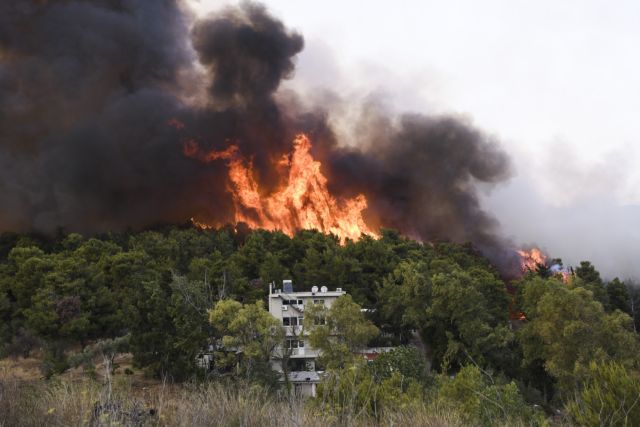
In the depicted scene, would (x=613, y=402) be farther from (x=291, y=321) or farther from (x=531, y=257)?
(x=531, y=257)

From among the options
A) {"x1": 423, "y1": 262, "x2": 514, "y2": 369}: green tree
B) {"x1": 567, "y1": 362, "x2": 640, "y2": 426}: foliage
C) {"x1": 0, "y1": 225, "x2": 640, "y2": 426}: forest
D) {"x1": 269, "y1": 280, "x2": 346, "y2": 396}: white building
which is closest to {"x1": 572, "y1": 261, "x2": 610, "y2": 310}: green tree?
{"x1": 0, "y1": 225, "x2": 640, "y2": 426}: forest

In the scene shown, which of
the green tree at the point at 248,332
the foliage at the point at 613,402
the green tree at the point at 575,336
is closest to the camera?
the foliage at the point at 613,402

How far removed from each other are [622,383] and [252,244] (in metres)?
44.8

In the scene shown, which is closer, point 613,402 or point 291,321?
point 613,402

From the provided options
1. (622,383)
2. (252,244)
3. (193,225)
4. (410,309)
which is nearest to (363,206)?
(193,225)

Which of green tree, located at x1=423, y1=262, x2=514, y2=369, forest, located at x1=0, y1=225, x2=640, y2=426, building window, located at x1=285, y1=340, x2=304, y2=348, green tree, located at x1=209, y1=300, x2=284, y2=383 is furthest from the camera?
building window, located at x1=285, y1=340, x2=304, y2=348

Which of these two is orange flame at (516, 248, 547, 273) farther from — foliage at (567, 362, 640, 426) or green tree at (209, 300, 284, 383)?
foliage at (567, 362, 640, 426)

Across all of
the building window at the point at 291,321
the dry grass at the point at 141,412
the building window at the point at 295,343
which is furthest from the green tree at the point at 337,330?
the dry grass at the point at 141,412

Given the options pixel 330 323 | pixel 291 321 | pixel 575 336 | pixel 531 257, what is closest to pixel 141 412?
pixel 330 323

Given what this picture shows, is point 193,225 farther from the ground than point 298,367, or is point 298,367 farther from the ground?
point 193,225

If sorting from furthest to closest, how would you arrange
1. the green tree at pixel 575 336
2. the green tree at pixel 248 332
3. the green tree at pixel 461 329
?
1. the green tree at pixel 461 329
2. the green tree at pixel 575 336
3. the green tree at pixel 248 332

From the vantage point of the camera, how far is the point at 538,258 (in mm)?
80875

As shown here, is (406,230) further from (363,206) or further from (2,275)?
(2,275)

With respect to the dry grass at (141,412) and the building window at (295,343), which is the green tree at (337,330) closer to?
the building window at (295,343)
